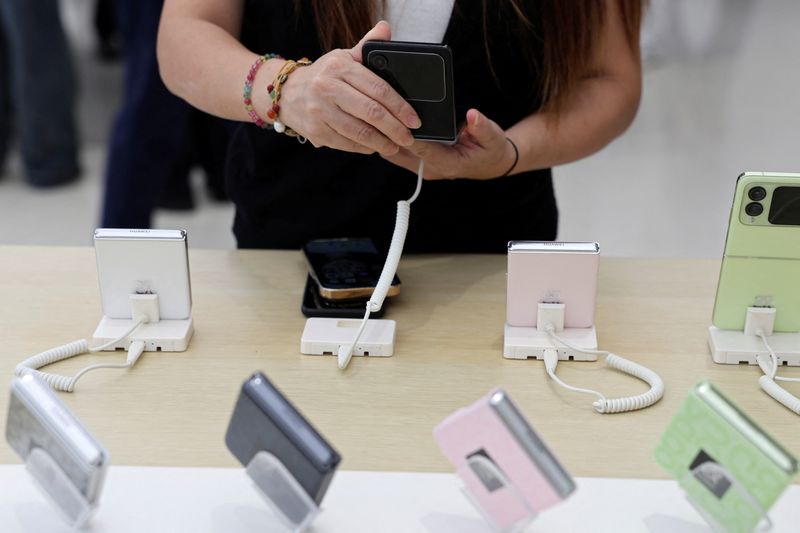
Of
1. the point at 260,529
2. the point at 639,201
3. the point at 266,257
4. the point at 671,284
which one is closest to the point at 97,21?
the point at 639,201

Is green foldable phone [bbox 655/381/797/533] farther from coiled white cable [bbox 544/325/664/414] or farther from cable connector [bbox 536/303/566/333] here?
cable connector [bbox 536/303/566/333]

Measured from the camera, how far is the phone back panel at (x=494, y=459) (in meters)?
0.81

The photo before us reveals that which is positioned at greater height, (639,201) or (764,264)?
(764,264)

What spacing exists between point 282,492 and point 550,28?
0.73 meters

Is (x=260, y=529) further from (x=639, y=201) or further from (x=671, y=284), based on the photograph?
(x=639, y=201)

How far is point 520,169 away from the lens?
1350 mm

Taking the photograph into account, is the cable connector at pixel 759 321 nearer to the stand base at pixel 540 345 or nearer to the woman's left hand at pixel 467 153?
the stand base at pixel 540 345

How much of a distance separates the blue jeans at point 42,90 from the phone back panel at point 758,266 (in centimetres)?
278

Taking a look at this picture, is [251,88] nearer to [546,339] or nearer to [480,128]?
[480,128]

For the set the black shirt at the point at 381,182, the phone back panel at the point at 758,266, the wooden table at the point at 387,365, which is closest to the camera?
the wooden table at the point at 387,365

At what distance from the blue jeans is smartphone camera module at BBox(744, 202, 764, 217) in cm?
280

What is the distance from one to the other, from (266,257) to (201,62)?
0.92 feet

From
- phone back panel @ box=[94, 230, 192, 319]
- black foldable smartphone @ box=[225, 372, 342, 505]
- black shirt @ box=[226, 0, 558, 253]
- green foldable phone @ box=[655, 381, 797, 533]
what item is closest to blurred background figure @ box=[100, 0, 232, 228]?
black shirt @ box=[226, 0, 558, 253]

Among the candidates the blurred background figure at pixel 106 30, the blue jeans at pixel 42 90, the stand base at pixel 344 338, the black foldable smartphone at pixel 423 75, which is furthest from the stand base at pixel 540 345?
the blurred background figure at pixel 106 30
